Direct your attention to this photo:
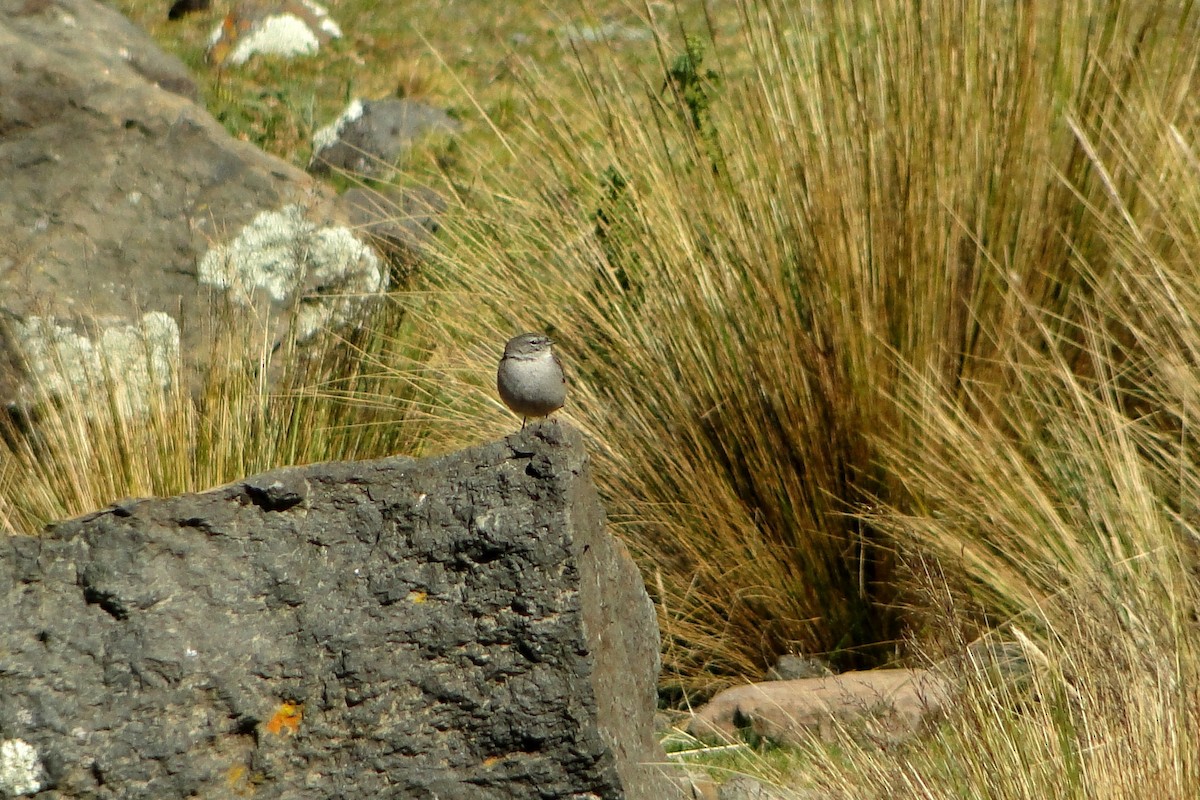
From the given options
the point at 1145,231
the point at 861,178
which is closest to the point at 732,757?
the point at 861,178

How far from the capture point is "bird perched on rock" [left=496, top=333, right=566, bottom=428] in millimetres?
3283

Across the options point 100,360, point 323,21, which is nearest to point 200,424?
point 100,360

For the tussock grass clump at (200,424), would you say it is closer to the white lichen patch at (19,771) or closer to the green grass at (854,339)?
the green grass at (854,339)

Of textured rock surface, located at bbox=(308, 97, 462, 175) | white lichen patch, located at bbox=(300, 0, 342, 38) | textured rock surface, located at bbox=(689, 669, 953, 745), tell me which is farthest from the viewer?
white lichen patch, located at bbox=(300, 0, 342, 38)

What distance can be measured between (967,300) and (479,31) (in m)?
5.82

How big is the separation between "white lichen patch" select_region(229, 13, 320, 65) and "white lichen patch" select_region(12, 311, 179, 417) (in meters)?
4.35

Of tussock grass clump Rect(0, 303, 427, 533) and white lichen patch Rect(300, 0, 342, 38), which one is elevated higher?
white lichen patch Rect(300, 0, 342, 38)

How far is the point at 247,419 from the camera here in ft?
13.0

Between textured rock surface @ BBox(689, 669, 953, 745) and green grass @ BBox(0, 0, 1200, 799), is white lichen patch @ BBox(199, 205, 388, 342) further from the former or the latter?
textured rock surface @ BBox(689, 669, 953, 745)

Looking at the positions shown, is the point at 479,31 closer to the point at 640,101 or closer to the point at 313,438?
the point at 640,101

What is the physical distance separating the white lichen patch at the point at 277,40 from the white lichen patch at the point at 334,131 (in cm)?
A: 123

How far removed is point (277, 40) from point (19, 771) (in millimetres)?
6663

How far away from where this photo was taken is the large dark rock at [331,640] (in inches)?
93.4

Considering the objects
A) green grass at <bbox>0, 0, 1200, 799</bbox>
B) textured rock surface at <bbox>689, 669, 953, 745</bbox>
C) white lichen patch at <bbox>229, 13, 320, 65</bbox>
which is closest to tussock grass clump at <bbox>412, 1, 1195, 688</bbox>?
green grass at <bbox>0, 0, 1200, 799</bbox>
